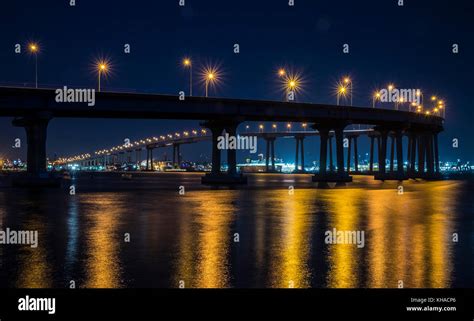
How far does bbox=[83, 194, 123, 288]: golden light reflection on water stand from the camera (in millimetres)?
11961

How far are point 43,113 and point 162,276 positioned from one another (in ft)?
201

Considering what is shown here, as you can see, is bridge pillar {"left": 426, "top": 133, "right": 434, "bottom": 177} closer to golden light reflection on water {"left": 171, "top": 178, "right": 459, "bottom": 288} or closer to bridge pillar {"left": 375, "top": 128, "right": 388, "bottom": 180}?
bridge pillar {"left": 375, "top": 128, "right": 388, "bottom": 180}

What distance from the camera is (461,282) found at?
11.9m

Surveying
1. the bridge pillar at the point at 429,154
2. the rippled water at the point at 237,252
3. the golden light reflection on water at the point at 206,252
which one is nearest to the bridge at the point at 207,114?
the bridge pillar at the point at 429,154

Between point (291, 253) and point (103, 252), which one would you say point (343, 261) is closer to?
point (291, 253)

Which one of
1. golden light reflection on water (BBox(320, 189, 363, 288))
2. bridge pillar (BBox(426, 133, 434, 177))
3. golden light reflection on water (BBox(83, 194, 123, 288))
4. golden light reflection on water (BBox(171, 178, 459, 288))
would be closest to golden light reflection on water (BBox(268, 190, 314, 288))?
golden light reflection on water (BBox(171, 178, 459, 288))

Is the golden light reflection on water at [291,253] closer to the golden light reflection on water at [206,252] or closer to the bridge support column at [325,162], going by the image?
the golden light reflection on water at [206,252]

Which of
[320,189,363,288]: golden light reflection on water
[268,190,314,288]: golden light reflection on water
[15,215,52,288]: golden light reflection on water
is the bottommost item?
[320,189,363,288]: golden light reflection on water

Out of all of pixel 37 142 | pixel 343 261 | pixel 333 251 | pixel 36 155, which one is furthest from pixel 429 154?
pixel 343 261

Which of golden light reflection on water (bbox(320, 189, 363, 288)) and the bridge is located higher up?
the bridge

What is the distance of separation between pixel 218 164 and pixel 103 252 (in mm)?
69851

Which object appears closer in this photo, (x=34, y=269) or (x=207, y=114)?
(x=34, y=269)

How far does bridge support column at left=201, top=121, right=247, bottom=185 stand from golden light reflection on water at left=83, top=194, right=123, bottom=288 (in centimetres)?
5423

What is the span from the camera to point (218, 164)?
8588cm
